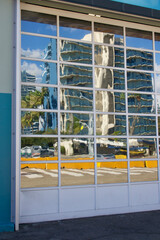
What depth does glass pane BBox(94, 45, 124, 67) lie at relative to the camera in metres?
7.16

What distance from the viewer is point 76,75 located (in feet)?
22.5

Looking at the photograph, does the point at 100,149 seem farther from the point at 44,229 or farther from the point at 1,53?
the point at 1,53

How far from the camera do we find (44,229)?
220 inches

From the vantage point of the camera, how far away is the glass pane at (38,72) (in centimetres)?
635

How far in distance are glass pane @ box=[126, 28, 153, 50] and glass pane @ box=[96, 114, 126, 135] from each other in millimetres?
1949

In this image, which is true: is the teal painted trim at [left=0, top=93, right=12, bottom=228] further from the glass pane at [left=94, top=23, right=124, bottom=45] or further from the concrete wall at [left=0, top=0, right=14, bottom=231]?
the glass pane at [left=94, top=23, right=124, bottom=45]

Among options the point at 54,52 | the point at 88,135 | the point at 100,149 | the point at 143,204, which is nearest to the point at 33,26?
the point at 54,52

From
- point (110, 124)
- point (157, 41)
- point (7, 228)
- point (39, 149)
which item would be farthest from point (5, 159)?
point (157, 41)

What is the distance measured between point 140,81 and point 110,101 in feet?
3.49

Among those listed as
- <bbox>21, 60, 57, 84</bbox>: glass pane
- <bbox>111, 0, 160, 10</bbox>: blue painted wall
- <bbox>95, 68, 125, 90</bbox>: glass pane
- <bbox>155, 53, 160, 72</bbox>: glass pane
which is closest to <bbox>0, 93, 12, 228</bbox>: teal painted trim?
<bbox>21, 60, 57, 84</bbox>: glass pane

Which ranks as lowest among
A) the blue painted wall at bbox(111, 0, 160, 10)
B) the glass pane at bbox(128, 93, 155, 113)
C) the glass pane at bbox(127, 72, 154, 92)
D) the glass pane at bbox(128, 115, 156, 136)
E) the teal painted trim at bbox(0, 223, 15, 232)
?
the teal painted trim at bbox(0, 223, 15, 232)

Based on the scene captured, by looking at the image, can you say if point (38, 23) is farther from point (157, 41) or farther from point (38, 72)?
point (157, 41)

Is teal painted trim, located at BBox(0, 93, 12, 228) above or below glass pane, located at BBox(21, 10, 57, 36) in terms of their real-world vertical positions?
below

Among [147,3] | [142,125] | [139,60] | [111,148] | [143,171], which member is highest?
Result: [147,3]
